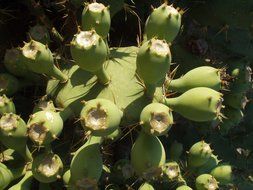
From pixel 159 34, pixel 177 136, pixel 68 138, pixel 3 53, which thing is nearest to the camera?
pixel 159 34

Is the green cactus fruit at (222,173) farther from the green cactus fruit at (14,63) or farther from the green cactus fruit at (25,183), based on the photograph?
the green cactus fruit at (14,63)

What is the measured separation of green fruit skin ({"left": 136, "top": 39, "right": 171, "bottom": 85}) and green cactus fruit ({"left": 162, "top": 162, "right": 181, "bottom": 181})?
1.98 feet

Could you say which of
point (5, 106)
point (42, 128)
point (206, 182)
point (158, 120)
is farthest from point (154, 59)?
point (206, 182)

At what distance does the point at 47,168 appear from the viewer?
1.67m

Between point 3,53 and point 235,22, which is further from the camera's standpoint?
point 235,22

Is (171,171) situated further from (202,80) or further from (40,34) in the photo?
(40,34)

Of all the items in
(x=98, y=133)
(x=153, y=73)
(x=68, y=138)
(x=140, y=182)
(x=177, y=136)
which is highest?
(x=153, y=73)

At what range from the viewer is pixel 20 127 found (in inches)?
67.5

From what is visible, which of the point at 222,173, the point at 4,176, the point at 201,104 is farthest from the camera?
the point at 222,173

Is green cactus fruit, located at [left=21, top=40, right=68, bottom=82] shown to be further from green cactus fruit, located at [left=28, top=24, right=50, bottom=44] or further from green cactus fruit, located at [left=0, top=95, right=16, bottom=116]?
green cactus fruit, located at [left=28, top=24, right=50, bottom=44]

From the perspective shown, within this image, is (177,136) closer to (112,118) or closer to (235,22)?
(235,22)

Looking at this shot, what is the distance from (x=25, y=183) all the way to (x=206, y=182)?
2.86 feet

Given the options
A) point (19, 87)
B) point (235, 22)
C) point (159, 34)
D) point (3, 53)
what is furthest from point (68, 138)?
point (235, 22)

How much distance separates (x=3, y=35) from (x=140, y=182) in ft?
3.25
